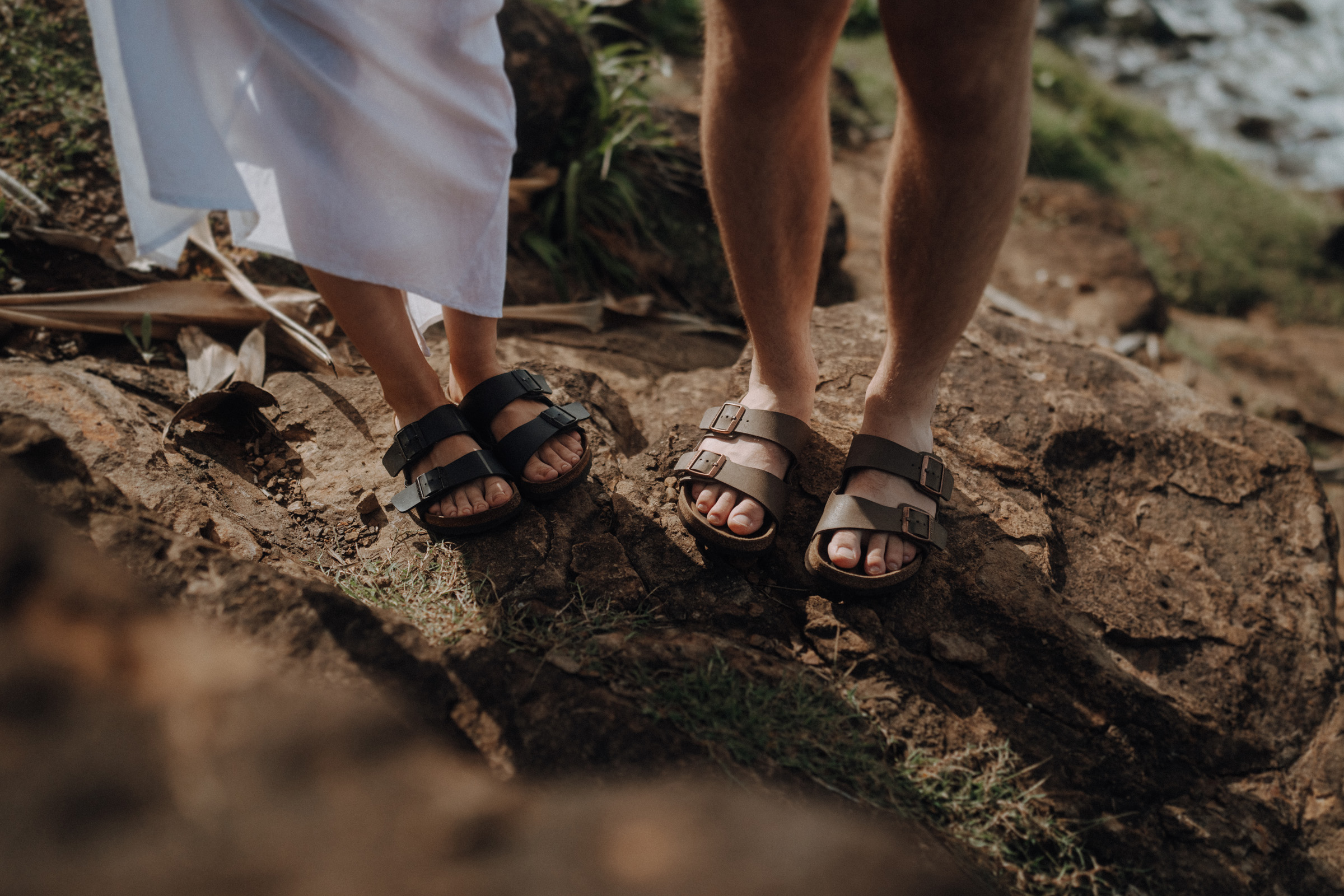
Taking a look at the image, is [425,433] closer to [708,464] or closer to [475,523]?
[475,523]

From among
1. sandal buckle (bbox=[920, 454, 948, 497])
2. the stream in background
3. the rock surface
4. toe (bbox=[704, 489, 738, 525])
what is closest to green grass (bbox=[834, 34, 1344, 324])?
the stream in background

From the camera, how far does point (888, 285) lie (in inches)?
60.5

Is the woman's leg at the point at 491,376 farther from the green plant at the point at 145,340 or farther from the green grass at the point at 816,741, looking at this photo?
the green plant at the point at 145,340

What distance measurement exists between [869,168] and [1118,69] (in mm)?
7853

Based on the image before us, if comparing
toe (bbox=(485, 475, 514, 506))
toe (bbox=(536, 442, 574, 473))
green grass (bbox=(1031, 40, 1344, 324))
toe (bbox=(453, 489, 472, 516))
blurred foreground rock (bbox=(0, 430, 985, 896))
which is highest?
blurred foreground rock (bbox=(0, 430, 985, 896))

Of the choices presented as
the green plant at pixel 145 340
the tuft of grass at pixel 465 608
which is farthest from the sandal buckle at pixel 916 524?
the green plant at pixel 145 340

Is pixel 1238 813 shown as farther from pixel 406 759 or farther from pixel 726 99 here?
pixel 726 99

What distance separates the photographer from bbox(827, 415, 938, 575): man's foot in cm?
154

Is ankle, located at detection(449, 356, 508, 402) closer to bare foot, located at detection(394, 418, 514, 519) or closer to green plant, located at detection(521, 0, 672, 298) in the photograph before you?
bare foot, located at detection(394, 418, 514, 519)

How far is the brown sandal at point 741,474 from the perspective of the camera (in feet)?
5.16

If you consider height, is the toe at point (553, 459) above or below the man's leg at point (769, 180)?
below

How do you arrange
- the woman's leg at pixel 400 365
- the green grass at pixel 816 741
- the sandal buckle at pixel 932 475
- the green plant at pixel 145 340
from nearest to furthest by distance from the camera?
the green grass at pixel 816 741 < the woman's leg at pixel 400 365 < the sandal buckle at pixel 932 475 < the green plant at pixel 145 340

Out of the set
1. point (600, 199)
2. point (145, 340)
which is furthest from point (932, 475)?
point (600, 199)

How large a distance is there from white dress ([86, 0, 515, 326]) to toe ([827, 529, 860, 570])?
92 centimetres
